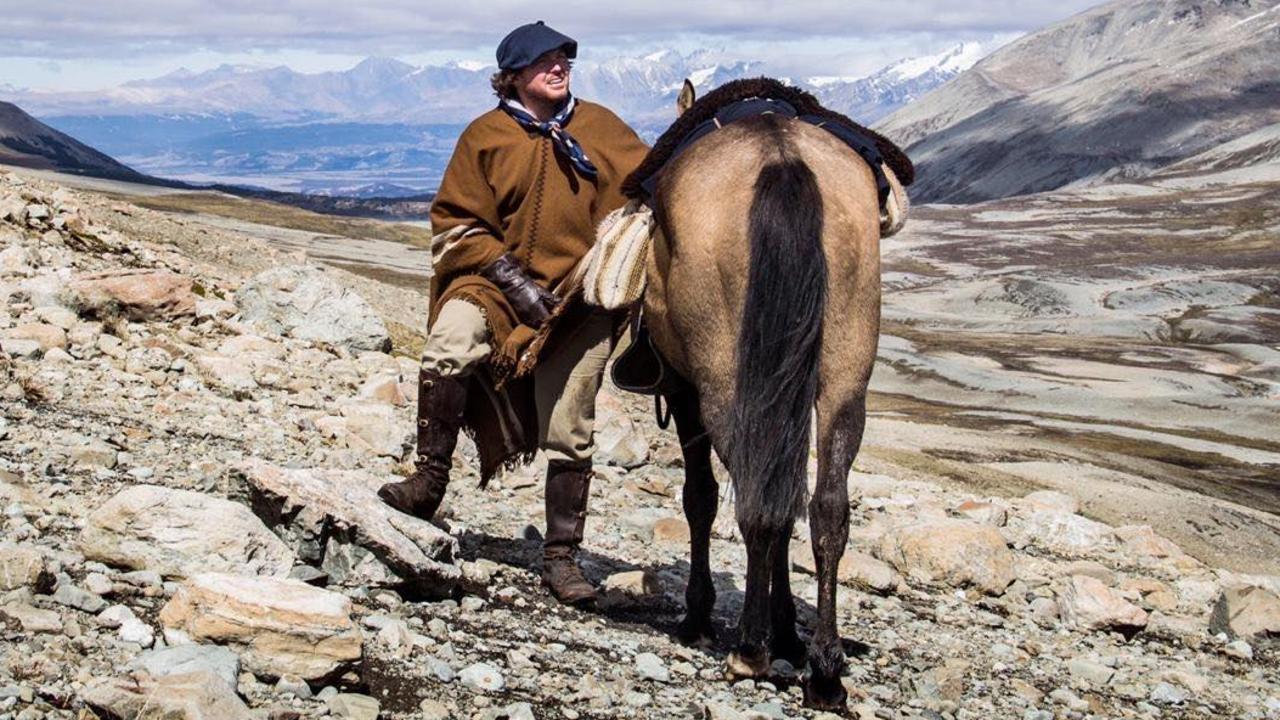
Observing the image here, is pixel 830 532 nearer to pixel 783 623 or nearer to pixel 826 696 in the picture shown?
pixel 826 696

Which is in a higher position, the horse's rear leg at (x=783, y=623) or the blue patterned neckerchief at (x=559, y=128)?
the blue patterned neckerchief at (x=559, y=128)

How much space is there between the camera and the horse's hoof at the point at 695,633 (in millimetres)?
6355

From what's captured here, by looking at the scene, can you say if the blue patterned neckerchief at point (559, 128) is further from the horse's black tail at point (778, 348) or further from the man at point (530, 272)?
the horse's black tail at point (778, 348)

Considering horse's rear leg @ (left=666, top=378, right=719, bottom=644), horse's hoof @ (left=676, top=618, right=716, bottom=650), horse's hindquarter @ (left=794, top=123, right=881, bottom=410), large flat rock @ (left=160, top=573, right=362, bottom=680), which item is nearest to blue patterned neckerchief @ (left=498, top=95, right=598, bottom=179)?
horse's rear leg @ (left=666, top=378, right=719, bottom=644)

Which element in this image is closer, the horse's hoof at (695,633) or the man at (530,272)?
the horse's hoof at (695,633)

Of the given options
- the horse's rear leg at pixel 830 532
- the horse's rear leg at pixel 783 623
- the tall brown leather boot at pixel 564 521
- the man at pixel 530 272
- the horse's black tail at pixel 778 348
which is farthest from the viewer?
the tall brown leather boot at pixel 564 521

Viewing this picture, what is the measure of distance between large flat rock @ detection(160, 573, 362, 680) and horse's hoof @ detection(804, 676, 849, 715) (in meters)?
2.05

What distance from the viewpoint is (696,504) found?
662cm

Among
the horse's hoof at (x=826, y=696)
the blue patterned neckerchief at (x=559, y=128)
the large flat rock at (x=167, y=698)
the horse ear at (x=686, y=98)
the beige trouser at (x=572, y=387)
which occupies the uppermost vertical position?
the horse ear at (x=686, y=98)

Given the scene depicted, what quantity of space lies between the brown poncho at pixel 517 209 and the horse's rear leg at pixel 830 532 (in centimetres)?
185

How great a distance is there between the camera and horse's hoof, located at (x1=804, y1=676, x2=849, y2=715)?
5.45 m

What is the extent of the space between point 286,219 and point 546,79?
141490 mm

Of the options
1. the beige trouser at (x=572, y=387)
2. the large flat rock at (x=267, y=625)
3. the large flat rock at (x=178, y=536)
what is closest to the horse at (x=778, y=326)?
the beige trouser at (x=572, y=387)

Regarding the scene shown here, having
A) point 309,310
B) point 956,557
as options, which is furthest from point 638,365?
point 309,310
